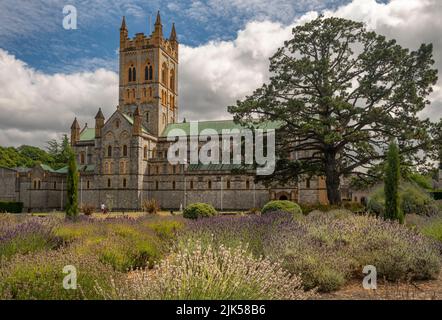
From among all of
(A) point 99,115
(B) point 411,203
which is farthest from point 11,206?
(B) point 411,203

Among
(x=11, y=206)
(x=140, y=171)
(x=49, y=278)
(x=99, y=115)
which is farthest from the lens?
(x=99, y=115)

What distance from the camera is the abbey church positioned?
5459cm

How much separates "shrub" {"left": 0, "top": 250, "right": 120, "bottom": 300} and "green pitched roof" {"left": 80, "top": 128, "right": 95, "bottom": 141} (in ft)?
197

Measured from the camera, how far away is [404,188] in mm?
25438

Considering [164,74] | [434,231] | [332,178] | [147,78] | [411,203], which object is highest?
[164,74]

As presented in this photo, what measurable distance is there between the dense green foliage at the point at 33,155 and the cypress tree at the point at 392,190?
74592 mm

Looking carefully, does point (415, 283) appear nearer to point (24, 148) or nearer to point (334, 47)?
point (334, 47)

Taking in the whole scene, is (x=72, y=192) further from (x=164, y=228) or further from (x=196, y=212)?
(x=164, y=228)

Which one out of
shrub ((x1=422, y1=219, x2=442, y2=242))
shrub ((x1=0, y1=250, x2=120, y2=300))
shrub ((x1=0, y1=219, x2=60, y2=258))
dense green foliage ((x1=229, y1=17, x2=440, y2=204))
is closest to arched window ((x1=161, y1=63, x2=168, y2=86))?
dense green foliage ((x1=229, y1=17, x2=440, y2=204))

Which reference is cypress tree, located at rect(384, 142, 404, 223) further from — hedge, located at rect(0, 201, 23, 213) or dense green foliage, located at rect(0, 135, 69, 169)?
dense green foliage, located at rect(0, 135, 69, 169)

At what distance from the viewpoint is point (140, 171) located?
5603 centimetres

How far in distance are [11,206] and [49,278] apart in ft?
178
